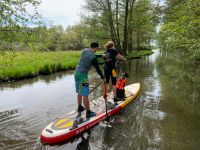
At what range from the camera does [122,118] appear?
24.9ft

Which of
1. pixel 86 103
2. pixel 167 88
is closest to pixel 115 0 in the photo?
pixel 167 88

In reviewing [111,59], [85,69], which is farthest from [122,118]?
[111,59]

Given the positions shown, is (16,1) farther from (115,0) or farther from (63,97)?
(115,0)

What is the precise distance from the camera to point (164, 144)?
5664mm

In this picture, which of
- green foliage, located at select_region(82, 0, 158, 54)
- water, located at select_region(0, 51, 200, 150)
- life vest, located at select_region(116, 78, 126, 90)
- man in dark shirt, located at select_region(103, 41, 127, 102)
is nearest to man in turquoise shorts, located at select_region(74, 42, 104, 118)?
water, located at select_region(0, 51, 200, 150)

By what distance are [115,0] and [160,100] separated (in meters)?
23.5

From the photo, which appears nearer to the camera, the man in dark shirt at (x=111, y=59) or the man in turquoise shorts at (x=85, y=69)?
the man in turquoise shorts at (x=85, y=69)

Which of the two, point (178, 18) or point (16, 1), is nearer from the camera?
point (16, 1)

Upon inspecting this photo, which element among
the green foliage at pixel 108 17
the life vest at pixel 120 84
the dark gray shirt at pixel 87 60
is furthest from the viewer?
the green foliage at pixel 108 17

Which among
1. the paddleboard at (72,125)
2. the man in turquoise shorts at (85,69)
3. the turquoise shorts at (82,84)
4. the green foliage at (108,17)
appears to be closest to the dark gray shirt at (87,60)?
the man in turquoise shorts at (85,69)

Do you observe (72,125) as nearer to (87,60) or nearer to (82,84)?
(82,84)

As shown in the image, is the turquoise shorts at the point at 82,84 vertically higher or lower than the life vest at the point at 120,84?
higher

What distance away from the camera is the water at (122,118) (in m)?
5.70

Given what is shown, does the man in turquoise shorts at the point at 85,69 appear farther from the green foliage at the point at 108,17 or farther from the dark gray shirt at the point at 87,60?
the green foliage at the point at 108,17
